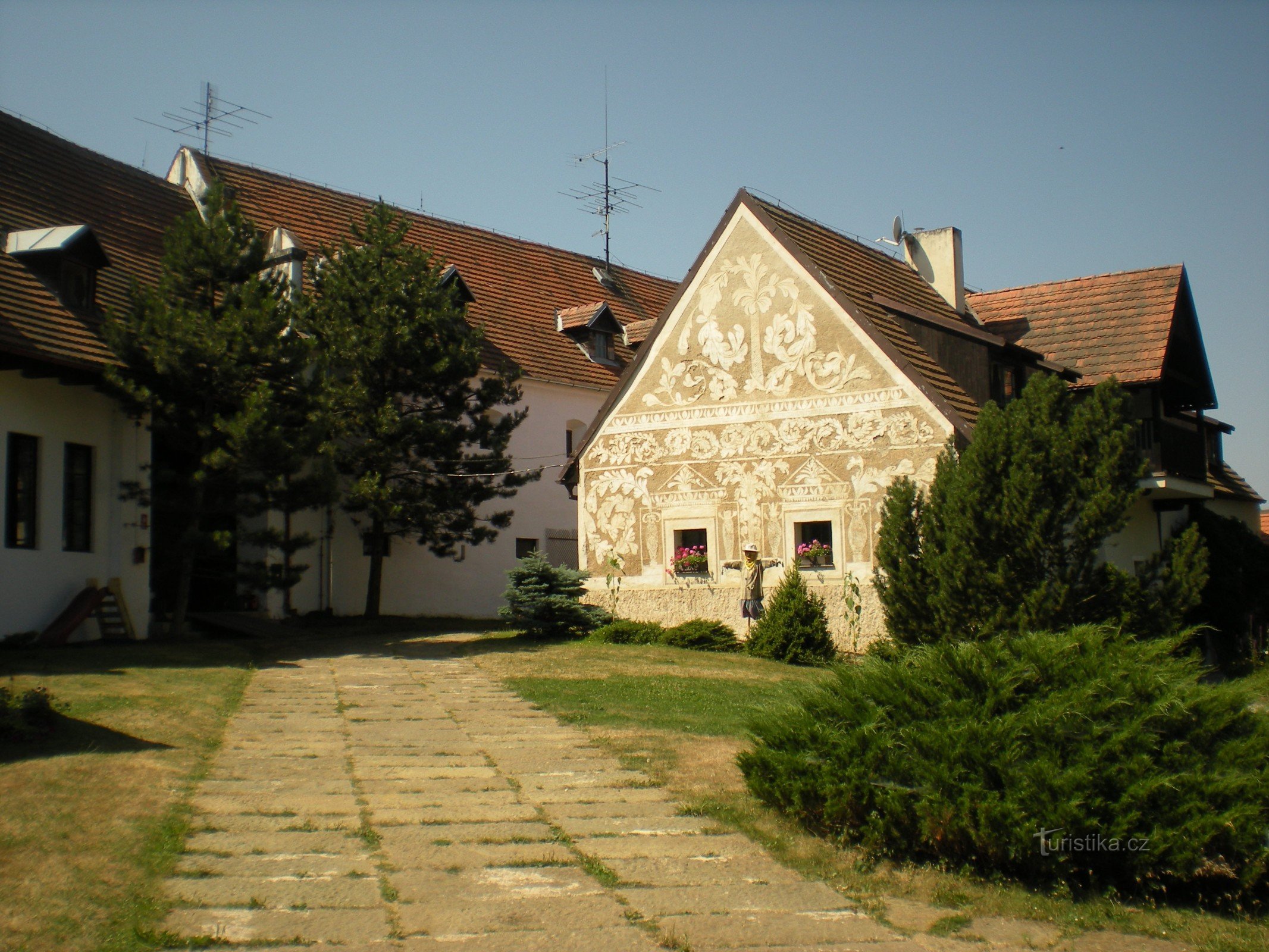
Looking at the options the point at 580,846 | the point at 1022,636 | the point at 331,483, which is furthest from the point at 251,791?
the point at 331,483

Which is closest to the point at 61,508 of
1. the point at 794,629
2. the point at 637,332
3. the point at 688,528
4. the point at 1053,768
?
the point at 688,528

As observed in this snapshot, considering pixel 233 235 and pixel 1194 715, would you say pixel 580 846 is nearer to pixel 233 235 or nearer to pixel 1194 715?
pixel 1194 715

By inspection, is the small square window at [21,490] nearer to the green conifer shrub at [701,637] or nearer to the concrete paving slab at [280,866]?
the green conifer shrub at [701,637]

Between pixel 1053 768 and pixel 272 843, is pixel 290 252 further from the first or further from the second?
pixel 1053 768

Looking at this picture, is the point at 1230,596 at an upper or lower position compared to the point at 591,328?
lower

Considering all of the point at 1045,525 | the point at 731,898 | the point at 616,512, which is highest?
the point at 616,512

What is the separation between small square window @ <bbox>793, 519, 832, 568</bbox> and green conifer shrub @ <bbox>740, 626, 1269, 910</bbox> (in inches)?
475

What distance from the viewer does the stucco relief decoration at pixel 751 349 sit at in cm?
2100

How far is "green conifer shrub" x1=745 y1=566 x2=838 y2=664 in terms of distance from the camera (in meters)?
19.8

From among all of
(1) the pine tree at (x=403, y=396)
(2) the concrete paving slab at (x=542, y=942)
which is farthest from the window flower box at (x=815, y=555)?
(2) the concrete paving slab at (x=542, y=942)

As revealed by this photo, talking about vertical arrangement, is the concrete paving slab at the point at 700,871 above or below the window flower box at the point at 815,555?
below

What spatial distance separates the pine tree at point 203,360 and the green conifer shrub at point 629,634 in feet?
21.0

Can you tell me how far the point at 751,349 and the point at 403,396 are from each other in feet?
26.5

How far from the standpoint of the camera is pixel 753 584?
2105cm
